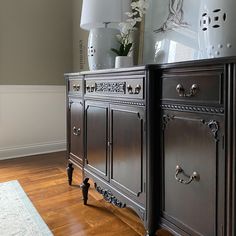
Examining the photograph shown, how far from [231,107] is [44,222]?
120 centimetres

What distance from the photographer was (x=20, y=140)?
298 cm

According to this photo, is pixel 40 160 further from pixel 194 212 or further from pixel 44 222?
pixel 194 212

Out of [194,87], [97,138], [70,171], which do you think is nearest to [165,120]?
[194,87]

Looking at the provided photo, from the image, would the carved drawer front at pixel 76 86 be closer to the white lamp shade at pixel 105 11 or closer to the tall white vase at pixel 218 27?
the white lamp shade at pixel 105 11

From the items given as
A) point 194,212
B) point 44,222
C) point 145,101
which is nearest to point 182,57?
point 145,101

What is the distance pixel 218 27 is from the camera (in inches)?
42.9

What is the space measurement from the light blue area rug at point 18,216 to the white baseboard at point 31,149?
0.97m

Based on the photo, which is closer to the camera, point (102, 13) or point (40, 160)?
point (102, 13)

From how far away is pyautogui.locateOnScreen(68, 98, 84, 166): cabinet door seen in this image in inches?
70.6

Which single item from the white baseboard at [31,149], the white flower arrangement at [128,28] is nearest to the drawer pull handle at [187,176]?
the white flower arrangement at [128,28]

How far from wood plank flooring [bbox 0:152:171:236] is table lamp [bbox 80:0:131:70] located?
0.91 metres

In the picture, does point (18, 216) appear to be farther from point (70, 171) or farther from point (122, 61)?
point (122, 61)

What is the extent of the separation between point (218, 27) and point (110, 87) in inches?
23.4

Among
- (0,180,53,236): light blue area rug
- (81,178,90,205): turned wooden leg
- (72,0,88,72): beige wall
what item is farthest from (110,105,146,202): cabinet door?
(72,0,88,72): beige wall
